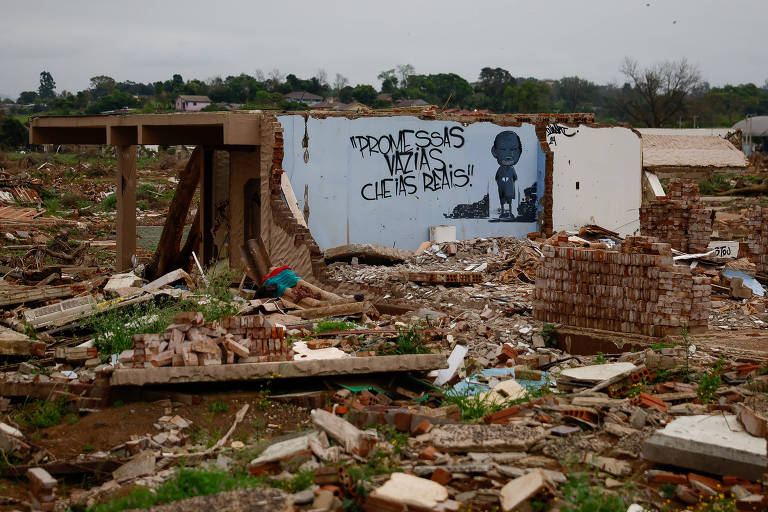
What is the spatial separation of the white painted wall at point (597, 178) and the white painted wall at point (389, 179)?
66 cm

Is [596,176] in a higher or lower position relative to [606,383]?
higher

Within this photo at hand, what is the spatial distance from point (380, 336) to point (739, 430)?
4.11 metres

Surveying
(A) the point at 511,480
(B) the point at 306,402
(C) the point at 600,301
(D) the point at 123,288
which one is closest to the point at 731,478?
(A) the point at 511,480

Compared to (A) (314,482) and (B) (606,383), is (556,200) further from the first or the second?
(A) (314,482)

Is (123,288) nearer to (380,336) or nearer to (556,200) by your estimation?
(380,336)

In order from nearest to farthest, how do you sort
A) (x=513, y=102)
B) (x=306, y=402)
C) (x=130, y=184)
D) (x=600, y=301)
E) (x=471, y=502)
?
(x=471, y=502)
(x=306, y=402)
(x=600, y=301)
(x=130, y=184)
(x=513, y=102)

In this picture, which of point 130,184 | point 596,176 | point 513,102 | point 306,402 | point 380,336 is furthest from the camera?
point 513,102

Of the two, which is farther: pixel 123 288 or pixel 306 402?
pixel 123 288

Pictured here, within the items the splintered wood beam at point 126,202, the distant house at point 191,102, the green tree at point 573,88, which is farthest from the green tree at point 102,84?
the splintered wood beam at point 126,202

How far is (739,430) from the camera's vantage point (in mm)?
6121

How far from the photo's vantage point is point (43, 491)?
5988mm

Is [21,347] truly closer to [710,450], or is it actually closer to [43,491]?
[43,491]

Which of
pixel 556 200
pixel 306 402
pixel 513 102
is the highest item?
pixel 513 102

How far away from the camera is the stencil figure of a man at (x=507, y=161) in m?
17.8
